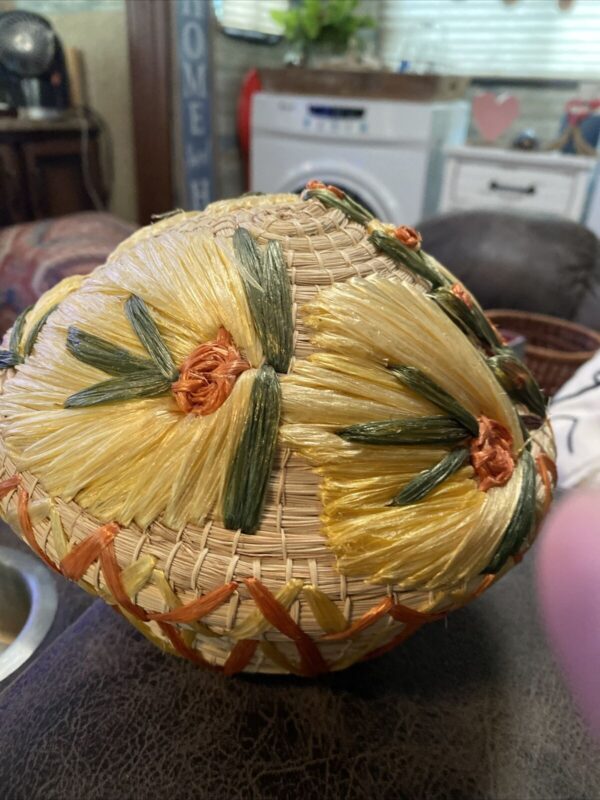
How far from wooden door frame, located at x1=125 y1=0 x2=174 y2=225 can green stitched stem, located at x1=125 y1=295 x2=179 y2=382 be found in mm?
1868

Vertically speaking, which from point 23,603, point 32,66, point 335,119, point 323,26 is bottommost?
point 23,603

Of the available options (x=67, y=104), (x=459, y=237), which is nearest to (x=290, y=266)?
(x=459, y=237)

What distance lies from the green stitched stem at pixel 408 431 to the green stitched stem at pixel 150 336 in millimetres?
131

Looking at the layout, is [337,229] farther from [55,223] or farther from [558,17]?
[558,17]

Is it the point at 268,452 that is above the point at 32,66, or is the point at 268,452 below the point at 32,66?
below

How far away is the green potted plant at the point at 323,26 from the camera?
2297 millimetres

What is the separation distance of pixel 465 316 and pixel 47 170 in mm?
1754

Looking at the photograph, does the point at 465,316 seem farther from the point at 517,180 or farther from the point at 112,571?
the point at 517,180

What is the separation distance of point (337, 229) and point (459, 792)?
0.48m

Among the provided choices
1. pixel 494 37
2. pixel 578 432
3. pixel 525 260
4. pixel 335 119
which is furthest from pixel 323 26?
pixel 578 432

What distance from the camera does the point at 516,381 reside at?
530 mm

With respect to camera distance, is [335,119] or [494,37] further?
[494,37]

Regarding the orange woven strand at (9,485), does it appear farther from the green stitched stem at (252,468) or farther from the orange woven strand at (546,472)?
the orange woven strand at (546,472)

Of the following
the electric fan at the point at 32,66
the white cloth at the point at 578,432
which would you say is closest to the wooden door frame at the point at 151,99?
the electric fan at the point at 32,66
